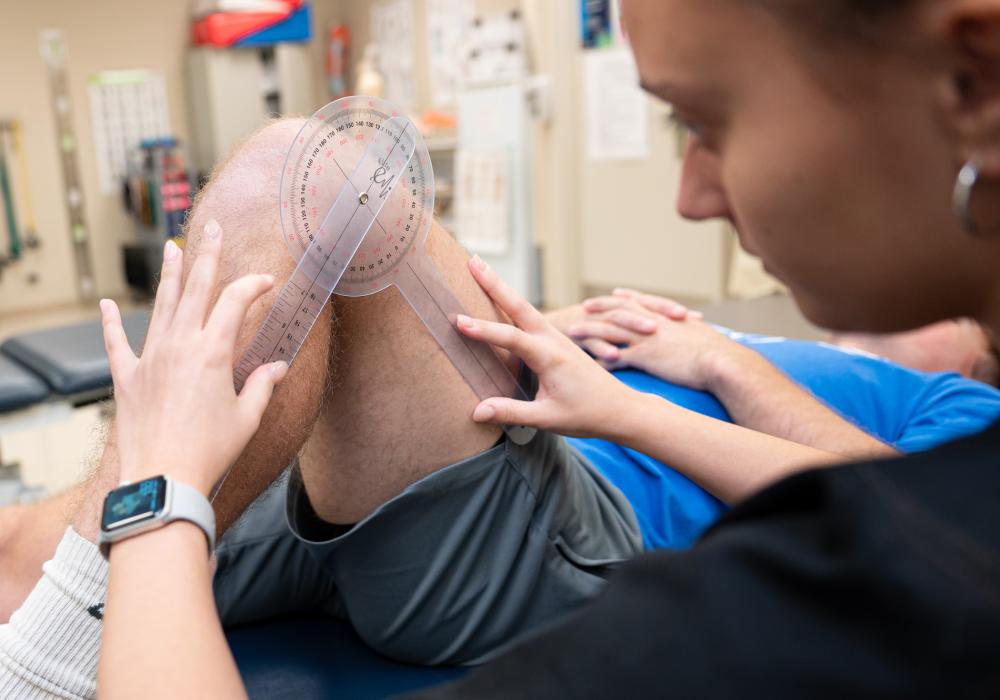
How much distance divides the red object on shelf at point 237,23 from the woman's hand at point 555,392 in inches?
180

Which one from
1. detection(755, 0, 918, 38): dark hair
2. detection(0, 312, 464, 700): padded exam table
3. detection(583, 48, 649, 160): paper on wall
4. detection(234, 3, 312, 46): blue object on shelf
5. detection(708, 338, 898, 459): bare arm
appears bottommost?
detection(0, 312, 464, 700): padded exam table

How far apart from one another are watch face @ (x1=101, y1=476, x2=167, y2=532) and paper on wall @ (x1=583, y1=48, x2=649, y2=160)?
118 inches

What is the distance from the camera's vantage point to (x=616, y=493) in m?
1.07

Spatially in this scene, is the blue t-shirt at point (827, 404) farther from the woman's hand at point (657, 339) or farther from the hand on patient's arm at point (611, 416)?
the hand on patient's arm at point (611, 416)

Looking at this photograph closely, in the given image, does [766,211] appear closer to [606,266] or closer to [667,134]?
[667,134]

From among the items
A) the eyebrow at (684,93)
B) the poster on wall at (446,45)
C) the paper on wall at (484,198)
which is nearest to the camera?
the eyebrow at (684,93)

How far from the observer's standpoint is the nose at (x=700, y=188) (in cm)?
Result: 55

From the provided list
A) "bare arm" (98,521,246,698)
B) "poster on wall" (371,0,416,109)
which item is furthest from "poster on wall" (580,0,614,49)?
"bare arm" (98,521,246,698)

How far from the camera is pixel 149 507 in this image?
2.15 feet

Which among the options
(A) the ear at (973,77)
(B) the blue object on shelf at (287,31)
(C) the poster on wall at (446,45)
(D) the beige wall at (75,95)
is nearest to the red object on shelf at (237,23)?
(B) the blue object on shelf at (287,31)

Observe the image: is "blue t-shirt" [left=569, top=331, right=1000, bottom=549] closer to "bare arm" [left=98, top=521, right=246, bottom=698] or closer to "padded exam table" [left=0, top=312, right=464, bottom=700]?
"padded exam table" [left=0, top=312, right=464, bottom=700]

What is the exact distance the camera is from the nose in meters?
0.55

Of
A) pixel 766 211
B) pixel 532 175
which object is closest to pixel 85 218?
pixel 532 175

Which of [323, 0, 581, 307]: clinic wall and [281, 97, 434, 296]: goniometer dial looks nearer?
[281, 97, 434, 296]: goniometer dial
